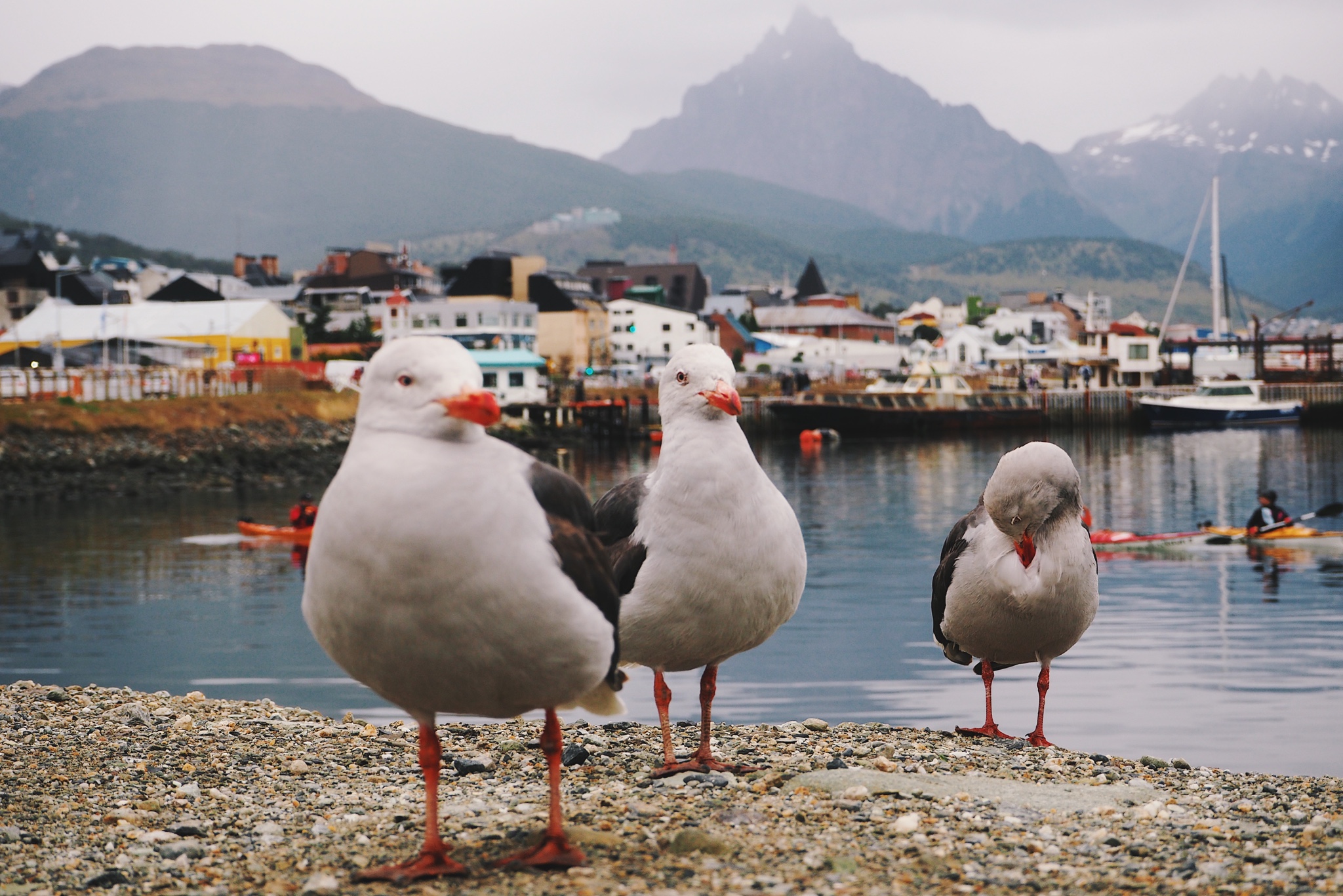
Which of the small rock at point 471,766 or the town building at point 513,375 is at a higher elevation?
the town building at point 513,375

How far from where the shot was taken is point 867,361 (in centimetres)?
13088

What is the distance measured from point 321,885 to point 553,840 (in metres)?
1.00

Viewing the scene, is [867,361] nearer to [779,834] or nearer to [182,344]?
[182,344]

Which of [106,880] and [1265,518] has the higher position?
[106,880]

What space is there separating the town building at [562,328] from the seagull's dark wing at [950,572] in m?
103

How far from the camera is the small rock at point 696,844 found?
568 centimetres

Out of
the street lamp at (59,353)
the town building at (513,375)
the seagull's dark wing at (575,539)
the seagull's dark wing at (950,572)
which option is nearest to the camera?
the seagull's dark wing at (575,539)

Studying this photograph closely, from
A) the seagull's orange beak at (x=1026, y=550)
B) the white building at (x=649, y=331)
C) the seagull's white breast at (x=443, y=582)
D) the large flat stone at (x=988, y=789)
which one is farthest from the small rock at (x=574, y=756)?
the white building at (x=649, y=331)

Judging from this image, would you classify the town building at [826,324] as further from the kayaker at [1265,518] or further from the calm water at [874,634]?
the kayaker at [1265,518]

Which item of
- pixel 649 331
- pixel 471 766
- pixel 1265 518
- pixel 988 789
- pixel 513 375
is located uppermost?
pixel 649 331

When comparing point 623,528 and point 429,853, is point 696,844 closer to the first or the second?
point 429,853

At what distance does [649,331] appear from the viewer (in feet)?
408

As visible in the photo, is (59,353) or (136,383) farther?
(59,353)

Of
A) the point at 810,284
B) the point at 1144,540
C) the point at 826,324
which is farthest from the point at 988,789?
the point at 810,284
